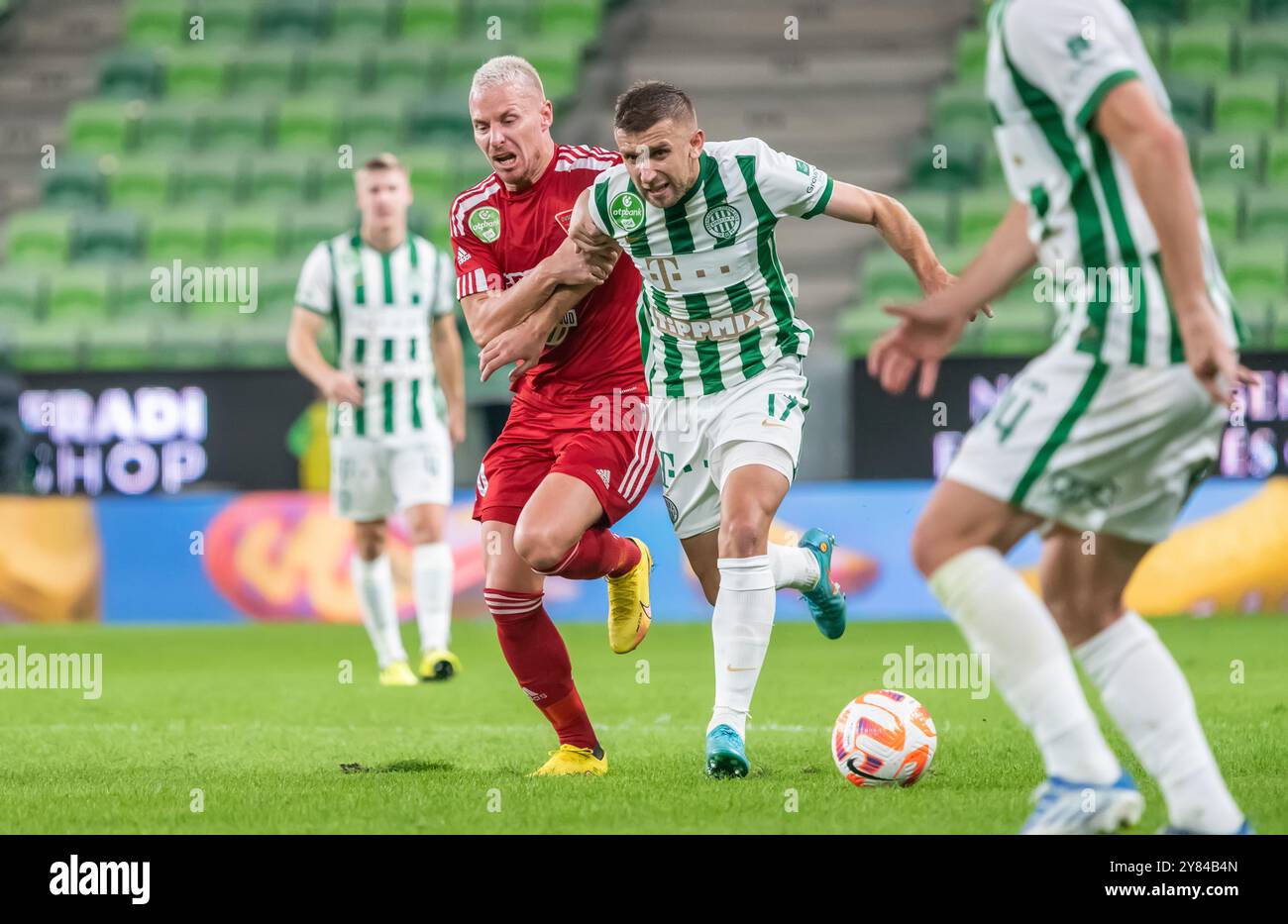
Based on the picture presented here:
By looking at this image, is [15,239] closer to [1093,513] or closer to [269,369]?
[269,369]

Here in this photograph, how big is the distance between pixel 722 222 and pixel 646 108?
18.0 inches

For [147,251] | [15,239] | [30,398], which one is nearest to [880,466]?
[30,398]

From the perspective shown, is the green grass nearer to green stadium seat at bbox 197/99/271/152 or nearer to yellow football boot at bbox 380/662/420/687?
yellow football boot at bbox 380/662/420/687

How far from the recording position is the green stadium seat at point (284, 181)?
56.4ft

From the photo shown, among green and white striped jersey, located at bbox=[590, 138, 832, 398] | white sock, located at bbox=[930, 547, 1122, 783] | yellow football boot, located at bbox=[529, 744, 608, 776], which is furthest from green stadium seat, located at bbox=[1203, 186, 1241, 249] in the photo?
white sock, located at bbox=[930, 547, 1122, 783]

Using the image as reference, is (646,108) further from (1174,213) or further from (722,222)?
(1174,213)

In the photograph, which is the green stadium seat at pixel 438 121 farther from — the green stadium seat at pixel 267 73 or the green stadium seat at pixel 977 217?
the green stadium seat at pixel 977 217

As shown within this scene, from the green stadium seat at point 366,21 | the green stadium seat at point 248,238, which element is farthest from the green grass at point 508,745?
the green stadium seat at point 366,21

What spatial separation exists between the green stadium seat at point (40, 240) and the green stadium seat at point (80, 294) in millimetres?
579

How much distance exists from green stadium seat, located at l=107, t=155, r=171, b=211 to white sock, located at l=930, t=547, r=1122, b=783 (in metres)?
15.0

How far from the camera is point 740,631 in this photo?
5.28 meters

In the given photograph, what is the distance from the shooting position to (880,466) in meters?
11.8

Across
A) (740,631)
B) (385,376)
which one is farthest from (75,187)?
(740,631)

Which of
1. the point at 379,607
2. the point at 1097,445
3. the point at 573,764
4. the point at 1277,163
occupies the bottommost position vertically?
the point at 379,607
